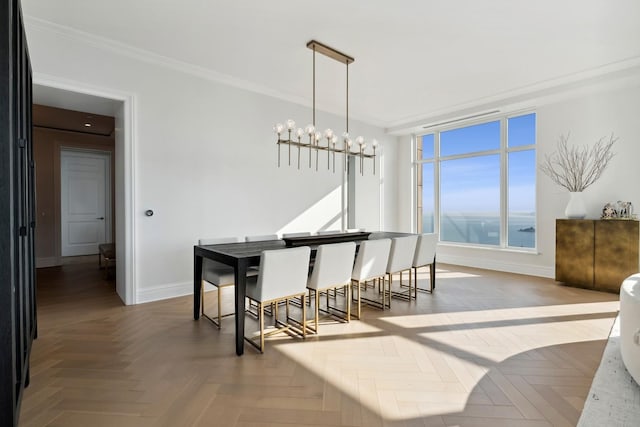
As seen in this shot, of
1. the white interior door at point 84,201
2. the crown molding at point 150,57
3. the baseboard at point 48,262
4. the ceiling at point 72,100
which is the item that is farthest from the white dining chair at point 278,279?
the white interior door at point 84,201

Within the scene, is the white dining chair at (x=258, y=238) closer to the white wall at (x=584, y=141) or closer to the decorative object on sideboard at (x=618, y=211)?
the white wall at (x=584, y=141)

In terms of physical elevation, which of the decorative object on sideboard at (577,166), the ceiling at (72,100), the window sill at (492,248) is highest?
the ceiling at (72,100)

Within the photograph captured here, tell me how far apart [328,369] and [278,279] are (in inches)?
30.5

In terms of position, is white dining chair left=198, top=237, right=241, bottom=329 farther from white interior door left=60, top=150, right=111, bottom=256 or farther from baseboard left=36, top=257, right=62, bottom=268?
white interior door left=60, top=150, right=111, bottom=256

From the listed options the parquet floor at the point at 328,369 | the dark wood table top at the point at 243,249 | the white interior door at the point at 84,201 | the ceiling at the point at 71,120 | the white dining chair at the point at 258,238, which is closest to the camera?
the parquet floor at the point at 328,369

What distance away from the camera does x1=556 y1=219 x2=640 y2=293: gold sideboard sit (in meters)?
4.09

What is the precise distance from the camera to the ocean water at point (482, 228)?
551cm

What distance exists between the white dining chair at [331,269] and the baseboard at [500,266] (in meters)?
3.78

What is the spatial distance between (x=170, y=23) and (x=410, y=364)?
12.2 ft

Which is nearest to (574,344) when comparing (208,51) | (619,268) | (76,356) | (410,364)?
(410,364)

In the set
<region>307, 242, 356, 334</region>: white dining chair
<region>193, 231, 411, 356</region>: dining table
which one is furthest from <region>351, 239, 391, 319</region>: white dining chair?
<region>193, 231, 411, 356</region>: dining table

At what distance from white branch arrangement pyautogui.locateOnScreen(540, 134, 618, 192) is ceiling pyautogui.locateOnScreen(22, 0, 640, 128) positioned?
1.00 metres

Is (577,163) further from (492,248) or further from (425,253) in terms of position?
(425,253)

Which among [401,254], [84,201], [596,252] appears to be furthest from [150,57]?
[596,252]
